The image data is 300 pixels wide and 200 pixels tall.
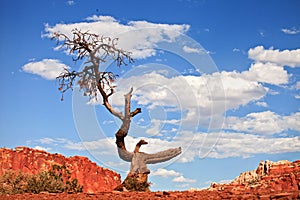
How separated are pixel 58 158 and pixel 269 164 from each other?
75443 millimetres

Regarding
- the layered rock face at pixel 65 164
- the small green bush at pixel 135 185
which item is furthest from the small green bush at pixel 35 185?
the layered rock face at pixel 65 164

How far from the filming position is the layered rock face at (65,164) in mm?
104562

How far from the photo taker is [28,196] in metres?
16.2

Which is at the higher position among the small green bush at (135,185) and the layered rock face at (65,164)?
the layered rock face at (65,164)

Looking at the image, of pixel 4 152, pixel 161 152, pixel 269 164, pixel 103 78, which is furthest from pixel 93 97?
pixel 4 152

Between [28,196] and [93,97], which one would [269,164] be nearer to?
[93,97]

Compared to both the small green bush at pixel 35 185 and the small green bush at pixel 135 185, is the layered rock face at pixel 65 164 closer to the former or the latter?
the small green bush at pixel 35 185

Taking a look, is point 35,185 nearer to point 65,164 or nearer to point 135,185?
point 135,185

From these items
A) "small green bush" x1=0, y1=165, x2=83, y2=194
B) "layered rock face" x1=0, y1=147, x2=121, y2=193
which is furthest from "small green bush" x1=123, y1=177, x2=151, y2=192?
"layered rock face" x1=0, y1=147, x2=121, y2=193

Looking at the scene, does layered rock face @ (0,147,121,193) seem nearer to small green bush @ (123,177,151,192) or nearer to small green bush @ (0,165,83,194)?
small green bush @ (0,165,83,194)

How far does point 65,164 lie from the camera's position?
10606 cm

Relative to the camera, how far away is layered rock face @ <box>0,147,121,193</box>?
4117 inches

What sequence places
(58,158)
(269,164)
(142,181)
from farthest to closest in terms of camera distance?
(58,158) → (269,164) → (142,181)

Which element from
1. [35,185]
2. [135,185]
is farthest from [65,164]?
[135,185]
